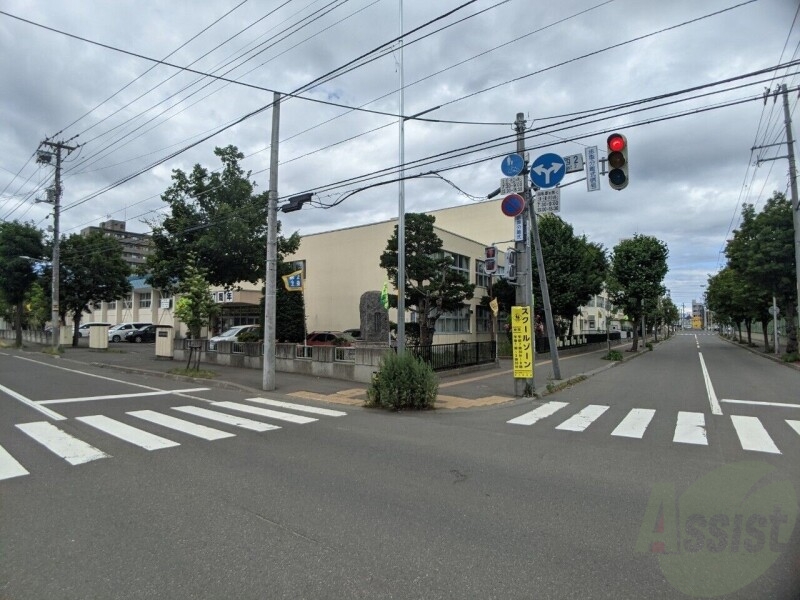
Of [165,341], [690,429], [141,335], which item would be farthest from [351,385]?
[141,335]

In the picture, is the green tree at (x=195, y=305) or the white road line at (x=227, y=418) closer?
the white road line at (x=227, y=418)

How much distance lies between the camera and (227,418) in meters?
9.07

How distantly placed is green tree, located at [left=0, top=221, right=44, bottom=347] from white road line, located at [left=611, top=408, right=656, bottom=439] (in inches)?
1453

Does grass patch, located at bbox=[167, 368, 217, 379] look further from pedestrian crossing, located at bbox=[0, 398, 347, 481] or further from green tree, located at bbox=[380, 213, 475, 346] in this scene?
green tree, located at bbox=[380, 213, 475, 346]

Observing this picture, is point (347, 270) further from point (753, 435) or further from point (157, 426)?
point (753, 435)

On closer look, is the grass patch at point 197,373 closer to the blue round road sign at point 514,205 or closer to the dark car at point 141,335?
the blue round road sign at point 514,205

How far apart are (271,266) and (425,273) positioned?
30.5 ft

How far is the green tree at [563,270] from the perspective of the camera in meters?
30.3

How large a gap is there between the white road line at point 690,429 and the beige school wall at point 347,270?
64.0 feet

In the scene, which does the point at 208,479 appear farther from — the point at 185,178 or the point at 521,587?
the point at 185,178

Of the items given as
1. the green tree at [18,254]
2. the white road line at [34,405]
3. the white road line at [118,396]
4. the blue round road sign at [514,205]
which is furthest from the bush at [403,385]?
the green tree at [18,254]

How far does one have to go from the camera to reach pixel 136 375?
17.4m

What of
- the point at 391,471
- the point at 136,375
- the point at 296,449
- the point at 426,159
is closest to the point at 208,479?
the point at 296,449

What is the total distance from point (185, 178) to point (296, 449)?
61.5 ft
